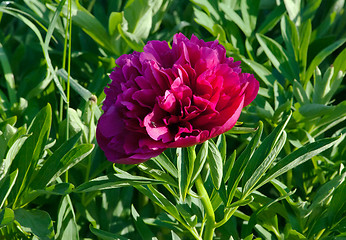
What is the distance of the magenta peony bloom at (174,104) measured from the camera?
22.7 inches

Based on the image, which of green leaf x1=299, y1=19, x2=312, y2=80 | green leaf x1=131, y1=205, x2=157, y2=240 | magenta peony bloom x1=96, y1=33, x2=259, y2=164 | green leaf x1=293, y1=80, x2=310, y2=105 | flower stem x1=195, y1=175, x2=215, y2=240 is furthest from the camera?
green leaf x1=299, y1=19, x2=312, y2=80

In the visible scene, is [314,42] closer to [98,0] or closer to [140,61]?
[98,0]

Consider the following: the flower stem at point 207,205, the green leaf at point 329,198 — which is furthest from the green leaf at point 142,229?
the green leaf at point 329,198

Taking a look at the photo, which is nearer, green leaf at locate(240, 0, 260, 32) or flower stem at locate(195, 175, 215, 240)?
flower stem at locate(195, 175, 215, 240)

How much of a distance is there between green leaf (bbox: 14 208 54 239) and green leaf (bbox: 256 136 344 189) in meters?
0.32

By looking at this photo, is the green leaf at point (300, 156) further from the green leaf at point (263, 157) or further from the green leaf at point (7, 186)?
the green leaf at point (7, 186)

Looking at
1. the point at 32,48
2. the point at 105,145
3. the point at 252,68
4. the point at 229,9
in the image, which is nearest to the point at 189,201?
the point at 105,145

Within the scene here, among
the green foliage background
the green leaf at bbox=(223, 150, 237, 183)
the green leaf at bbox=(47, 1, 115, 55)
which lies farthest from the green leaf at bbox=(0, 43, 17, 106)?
the green leaf at bbox=(223, 150, 237, 183)

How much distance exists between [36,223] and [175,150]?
25 centimetres

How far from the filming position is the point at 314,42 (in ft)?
3.76

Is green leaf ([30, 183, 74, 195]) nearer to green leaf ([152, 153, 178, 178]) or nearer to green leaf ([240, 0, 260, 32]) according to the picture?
green leaf ([152, 153, 178, 178])

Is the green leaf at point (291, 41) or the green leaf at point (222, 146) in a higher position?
the green leaf at point (291, 41)

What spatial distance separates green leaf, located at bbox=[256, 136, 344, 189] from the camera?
67 cm

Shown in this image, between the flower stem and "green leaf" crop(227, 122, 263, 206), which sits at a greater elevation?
"green leaf" crop(227, 122, 263, 206)
